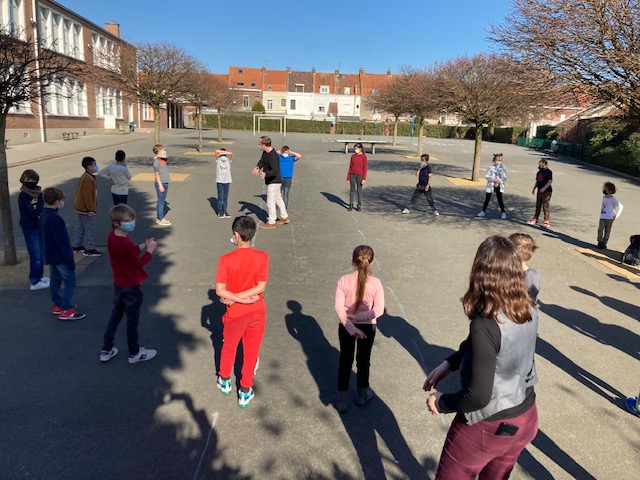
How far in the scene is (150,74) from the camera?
17.9 metres

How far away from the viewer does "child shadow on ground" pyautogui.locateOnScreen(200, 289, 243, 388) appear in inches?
177

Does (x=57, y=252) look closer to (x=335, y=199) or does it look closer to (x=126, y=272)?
(x=126, y=272)

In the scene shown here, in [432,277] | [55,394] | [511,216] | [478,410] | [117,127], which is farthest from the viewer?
[117,127]

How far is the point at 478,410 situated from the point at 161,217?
908 centimetres

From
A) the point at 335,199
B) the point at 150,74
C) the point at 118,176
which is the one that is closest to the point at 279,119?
the point at 150,74

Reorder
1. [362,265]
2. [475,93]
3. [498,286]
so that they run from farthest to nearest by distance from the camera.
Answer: [475,93] → [362,265] → [498,286]

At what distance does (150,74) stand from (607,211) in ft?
53.8

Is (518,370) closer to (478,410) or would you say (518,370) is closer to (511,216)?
(478,410)

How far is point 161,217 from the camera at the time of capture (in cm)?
1007

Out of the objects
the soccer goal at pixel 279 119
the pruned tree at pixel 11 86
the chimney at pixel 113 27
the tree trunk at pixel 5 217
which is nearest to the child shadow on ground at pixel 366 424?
the tree trunk at pixel 5 217

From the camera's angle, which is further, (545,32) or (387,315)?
(545,32)

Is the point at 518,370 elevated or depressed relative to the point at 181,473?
elevated

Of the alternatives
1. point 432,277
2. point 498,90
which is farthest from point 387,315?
point 498,90

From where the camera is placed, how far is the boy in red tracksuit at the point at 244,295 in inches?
142
